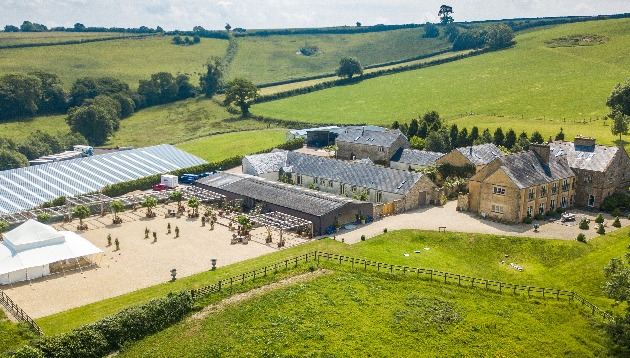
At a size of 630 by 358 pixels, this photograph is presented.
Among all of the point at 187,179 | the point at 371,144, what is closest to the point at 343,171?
the point at 371,144

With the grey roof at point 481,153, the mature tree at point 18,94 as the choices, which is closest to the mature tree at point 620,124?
the grey roof at point 481,153

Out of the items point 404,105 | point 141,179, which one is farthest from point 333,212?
point 404,105

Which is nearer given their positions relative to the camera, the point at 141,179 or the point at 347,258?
the point at 347,258

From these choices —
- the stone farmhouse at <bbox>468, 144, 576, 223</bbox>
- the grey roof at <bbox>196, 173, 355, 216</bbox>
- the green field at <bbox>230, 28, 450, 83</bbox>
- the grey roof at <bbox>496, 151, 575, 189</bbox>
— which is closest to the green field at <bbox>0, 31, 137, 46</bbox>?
the green field at <bbox>230, 28, 450, 83</bbox>

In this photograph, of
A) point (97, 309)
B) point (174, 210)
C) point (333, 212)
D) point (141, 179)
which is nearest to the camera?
point (97, 309)

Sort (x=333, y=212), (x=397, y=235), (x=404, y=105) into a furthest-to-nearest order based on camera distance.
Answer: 1. (x=404, y=105)
2. (x=333, y=212)
3. (x=397, y=235)

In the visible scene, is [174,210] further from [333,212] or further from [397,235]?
[397,235]
